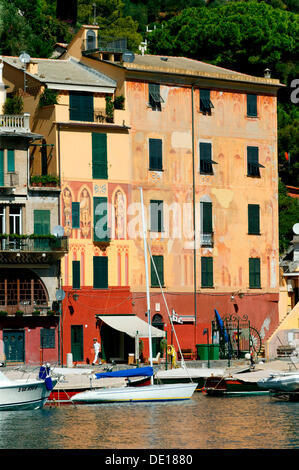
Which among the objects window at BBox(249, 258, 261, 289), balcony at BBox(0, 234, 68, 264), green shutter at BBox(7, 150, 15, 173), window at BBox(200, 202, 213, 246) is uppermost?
green shutter at BBox(7, 150, 15, 173)

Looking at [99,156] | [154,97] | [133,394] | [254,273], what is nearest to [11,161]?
[99,156]

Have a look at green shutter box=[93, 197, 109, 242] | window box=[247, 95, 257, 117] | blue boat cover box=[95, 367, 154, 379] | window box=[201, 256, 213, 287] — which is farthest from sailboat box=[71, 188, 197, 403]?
window box=[247, 95, 257, 117]

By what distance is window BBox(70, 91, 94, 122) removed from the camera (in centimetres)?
6056

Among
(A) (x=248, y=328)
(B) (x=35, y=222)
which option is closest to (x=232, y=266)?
(A) (x=248, y=328)

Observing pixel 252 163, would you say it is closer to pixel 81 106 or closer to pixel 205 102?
pixel 205 102

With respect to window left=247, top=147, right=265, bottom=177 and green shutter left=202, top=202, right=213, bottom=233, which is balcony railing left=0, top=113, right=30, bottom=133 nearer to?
green shutter left=202, top=202, right=213, bottom=233

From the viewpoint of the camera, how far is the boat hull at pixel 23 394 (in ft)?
136

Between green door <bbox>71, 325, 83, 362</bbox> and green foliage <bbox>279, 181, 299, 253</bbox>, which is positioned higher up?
green foliage <bbox>279, 181, 299, 253</bbox>

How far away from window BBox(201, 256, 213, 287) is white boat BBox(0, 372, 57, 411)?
21475mm

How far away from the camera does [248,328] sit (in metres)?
63.8

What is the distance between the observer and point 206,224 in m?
63.2
